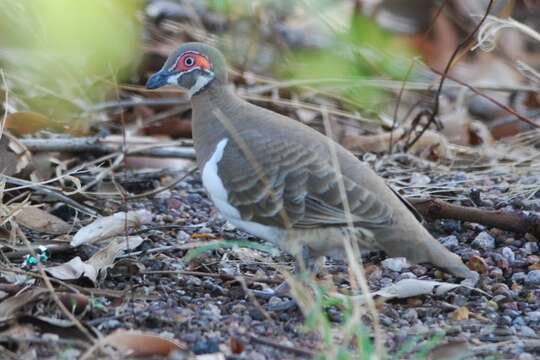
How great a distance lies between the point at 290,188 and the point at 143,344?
1.05 metres

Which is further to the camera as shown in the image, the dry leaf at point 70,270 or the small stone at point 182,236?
the small stone at point 182,236

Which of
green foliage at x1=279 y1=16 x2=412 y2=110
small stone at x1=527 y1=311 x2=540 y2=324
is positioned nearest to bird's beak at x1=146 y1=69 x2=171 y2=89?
green foliage at x1=279 y1=16 x2=412 y2=110

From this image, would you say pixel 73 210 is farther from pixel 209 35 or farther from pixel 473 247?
pixel 209 35

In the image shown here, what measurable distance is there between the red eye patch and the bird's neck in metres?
0.10

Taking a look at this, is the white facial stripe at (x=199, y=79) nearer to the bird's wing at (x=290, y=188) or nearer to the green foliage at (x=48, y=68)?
the bird's wing at (x=290, y=188)

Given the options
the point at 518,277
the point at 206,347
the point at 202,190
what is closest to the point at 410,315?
the point at 518,277

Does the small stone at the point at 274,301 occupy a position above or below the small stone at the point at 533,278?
below

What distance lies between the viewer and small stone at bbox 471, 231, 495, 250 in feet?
15.8

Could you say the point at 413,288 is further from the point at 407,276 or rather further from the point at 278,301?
the point at 278,301

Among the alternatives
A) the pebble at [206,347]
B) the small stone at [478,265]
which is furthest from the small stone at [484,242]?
the pebble at [206,347]

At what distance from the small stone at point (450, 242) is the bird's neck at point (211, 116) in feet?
3.83

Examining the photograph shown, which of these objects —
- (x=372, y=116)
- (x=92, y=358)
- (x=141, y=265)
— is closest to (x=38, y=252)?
(x=141, y=265)

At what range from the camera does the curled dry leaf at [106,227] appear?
4531 millimetres

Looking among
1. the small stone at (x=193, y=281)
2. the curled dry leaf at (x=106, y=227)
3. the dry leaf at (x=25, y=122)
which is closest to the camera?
the small stone at (x=193, y=281)
